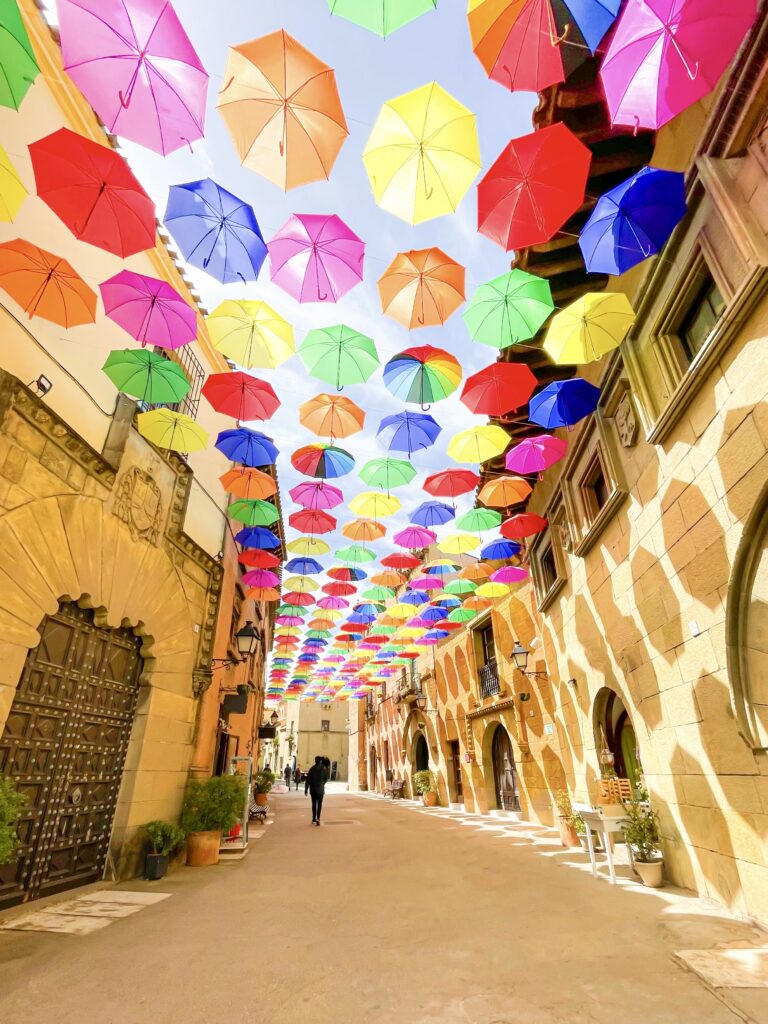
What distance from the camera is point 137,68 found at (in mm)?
3734

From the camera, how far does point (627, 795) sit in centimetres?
697

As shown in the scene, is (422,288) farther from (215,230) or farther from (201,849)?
(201,849)

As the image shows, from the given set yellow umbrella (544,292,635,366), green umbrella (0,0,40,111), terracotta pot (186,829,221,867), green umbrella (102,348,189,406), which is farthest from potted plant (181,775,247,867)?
green umbrella (0,0,40,111)

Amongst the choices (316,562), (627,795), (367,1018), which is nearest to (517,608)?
(316,562)

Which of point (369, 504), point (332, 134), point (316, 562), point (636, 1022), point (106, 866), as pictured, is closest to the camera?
point (636, 1022)

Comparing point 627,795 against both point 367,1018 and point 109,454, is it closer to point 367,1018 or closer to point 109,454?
point 367,1018

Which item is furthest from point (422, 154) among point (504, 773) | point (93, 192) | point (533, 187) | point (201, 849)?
point (504, 773)

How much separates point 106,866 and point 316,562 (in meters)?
8.43

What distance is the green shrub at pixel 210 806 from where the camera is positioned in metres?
7.96

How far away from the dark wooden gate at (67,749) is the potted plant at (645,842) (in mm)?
7056

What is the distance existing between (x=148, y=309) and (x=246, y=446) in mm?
3037

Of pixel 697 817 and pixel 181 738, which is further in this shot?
pixel 181 738

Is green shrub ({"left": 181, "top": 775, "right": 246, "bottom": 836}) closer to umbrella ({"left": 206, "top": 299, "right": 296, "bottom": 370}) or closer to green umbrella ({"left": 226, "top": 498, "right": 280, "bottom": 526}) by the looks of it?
green umbrella ({"left": 226, "top": 498, "right": 280, "bottom": 526})

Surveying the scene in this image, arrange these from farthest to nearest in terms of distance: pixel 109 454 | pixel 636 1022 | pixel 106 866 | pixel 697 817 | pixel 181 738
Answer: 1. pixel 181 738
2. pixel 109 454
3. pixel 106 866
4. pixel 697 817
5. pixel 636 1022
